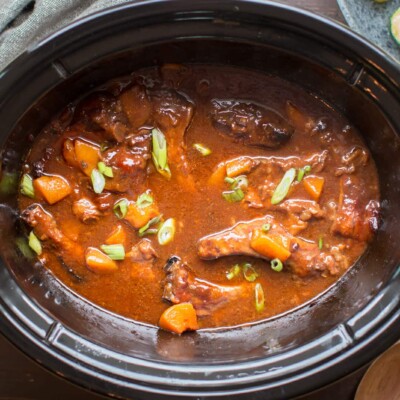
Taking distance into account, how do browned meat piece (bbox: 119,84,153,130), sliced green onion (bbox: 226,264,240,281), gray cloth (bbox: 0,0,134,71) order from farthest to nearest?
sliced green onion (bbox: 226,264,240,281), browned meat piece (bbox: 119,84,153,130), gray cloth (bbox: 0,0,134,71)

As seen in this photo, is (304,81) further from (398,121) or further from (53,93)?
(53,93)

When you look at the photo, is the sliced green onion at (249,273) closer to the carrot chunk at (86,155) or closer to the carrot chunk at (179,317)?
the carrot chunk at (179,317)

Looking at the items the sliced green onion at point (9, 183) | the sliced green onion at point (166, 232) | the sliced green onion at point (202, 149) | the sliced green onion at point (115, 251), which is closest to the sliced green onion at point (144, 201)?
the sliced green onion at point (166, 232)

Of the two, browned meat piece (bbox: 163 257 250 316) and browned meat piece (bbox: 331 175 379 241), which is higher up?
browned meat piece (bbox: 331 175 379 241)

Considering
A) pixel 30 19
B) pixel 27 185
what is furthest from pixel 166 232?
pixel 30 19

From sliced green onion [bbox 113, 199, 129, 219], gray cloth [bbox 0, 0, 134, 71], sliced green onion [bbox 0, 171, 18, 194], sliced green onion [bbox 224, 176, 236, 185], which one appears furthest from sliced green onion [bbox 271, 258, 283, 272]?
gray cloth [bbox 0, 0, 134, 71]

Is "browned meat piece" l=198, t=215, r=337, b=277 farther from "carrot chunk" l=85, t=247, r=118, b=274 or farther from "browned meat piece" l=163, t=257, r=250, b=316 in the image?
"carrot chunk" l=85, t=247, r=118, b=274

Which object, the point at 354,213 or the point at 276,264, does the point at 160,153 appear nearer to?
the point at 276,264

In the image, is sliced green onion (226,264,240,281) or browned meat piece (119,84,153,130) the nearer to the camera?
browned meat piece (119,84,153,130)
